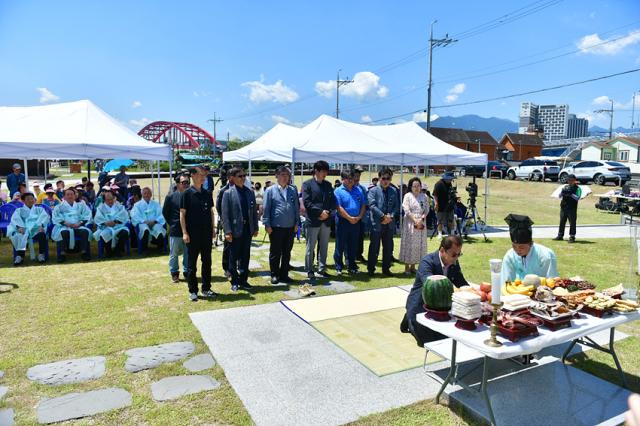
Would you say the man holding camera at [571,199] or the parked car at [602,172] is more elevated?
the parked car at [602,172]

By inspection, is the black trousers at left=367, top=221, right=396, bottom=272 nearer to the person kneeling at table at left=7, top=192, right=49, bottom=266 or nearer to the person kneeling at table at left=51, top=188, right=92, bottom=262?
the person kneeling at table at left=51, top=188, right=92, bottom=262

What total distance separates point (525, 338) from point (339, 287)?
12.9 feet

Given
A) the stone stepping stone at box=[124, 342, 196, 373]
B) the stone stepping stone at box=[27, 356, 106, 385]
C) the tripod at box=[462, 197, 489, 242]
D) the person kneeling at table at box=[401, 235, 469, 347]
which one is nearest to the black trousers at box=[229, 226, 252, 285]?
the stone stepping stone at box=[124, 342, 196, 373]

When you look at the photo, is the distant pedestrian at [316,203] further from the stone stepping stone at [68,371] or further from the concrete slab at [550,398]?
the concrete slab at [550,398]

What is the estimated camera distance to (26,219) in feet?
26.6

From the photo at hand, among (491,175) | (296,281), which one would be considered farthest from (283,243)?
(491,175)

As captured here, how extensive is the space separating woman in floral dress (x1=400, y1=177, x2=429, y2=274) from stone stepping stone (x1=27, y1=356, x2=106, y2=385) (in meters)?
4.83

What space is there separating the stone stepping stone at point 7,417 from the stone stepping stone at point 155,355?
0.90m

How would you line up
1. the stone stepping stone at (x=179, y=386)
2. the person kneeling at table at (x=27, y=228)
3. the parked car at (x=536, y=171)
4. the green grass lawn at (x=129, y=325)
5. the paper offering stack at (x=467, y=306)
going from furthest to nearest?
the parked car at (x=536, y=171), the person kneeling at table at (x=27, y=228), the stone stepping stone at (x=179, y=386), the green grass lawn at (x=129, y=325), the paper offering stack at (x=467, y=306)

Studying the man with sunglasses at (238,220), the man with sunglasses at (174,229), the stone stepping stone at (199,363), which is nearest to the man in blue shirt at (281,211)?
the man with sunglasses at (238,220)

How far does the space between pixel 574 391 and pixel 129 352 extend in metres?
4.03

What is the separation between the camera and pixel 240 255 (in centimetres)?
639

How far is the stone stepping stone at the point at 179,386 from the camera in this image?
3.48 metres

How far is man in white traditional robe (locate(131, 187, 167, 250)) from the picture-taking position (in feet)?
29.3
